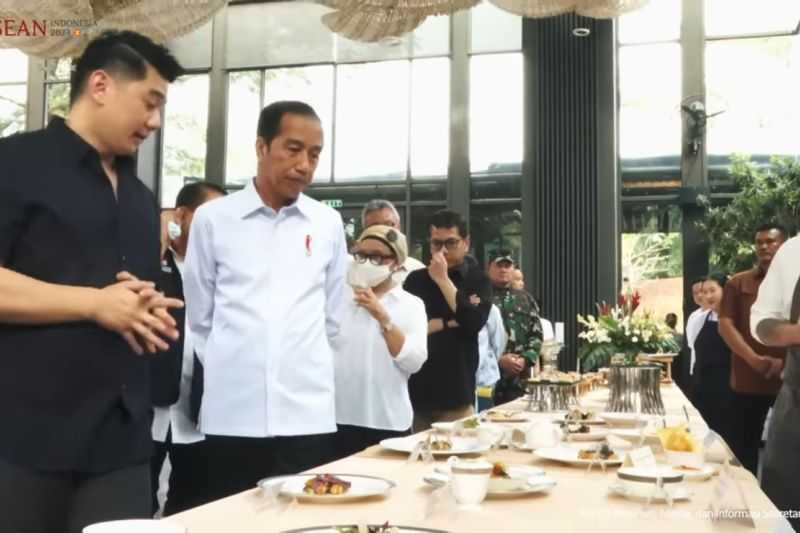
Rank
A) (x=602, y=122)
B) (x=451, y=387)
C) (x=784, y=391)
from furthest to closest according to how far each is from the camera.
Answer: (x=602, y=122) < (x=451, y=387) < (x=784, y=391)

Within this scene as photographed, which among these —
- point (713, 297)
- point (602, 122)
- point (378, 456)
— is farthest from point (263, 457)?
point (602, 122)

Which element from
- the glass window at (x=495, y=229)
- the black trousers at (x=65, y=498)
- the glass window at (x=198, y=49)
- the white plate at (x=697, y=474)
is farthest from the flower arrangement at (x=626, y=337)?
the glass window at (x=198, y=49)

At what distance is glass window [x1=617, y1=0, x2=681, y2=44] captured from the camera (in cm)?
942

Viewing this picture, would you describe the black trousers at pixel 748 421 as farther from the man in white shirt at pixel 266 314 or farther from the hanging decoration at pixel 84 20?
the hanging decoration at pixel 84 20

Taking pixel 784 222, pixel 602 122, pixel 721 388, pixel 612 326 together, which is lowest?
pixel 721 388

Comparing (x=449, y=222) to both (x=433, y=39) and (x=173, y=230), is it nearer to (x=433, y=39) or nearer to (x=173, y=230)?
(x=173, y=230)

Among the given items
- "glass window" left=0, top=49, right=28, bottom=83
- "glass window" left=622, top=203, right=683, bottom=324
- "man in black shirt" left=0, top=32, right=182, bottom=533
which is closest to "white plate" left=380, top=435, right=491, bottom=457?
"man in black shirt" left=0, top=32, right=182, bottom=533

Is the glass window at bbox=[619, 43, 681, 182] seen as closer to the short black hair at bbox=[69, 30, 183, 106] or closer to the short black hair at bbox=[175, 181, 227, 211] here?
the short black hair at bbox=[175, 181, 227, 211]

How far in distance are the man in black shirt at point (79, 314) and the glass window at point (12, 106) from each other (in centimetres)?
1082

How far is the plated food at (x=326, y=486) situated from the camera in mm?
1478

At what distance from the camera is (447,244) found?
3742 millimetres

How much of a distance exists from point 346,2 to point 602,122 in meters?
6.59

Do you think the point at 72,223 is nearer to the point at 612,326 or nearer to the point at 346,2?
the point at 346,2

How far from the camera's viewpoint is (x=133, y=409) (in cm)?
158
